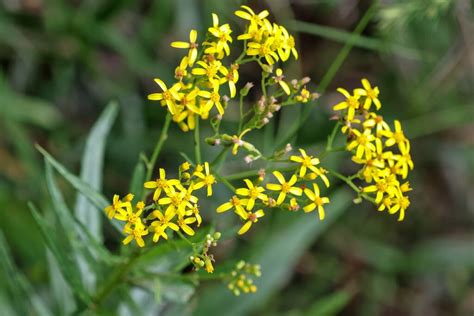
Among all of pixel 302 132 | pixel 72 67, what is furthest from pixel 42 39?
pixel 302 132

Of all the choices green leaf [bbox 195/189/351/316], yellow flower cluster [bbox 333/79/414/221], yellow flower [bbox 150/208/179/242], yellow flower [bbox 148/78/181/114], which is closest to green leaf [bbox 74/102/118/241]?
yellow flower [bbox 148/78/181/114]

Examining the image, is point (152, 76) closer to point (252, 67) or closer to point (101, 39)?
point (101, 39)

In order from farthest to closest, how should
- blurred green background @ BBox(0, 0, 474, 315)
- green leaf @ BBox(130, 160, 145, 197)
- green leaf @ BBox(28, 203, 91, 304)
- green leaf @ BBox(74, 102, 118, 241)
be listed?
blurred green background @ BBox(0, 0, 474, 315), green leaf @ BBox(74, 102, 118, 241), green leaf @ BBox(130, 160, 145, 197), green leaf @ BBox(28, 203, 91, 304)

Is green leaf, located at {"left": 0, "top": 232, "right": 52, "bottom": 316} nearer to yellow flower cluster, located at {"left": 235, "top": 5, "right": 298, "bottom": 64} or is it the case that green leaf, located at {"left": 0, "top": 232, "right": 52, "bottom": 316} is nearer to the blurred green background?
the blurred green background

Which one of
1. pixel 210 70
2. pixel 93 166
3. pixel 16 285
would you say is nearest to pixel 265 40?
pixel 210 70

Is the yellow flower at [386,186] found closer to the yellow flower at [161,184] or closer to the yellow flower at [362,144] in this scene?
the yellow flower at [362,144]

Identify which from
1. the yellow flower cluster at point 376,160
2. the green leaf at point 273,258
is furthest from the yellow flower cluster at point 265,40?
the green leaf at point 273,258

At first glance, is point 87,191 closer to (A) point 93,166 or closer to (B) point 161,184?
(B) point 161,184
